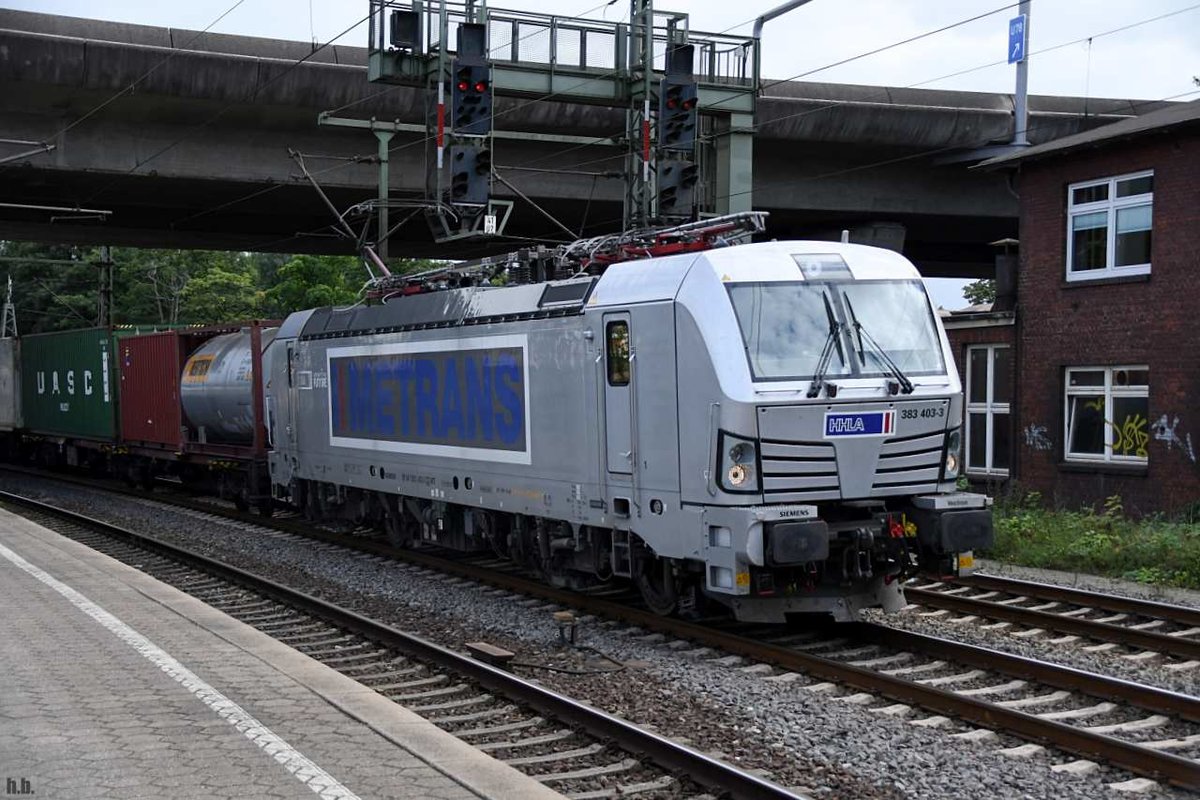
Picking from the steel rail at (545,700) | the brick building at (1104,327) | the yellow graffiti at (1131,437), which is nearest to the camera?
the steel rail at (545,700)

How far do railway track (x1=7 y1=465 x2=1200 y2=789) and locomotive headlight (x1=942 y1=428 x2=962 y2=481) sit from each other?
139 cm

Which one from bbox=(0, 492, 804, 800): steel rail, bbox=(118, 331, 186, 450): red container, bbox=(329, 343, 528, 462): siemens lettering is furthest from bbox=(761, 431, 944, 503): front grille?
bbox=(118, 331, 186, 450): red container

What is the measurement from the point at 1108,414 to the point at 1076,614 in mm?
8478

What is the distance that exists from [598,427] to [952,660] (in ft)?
12.1

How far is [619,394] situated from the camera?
11.6 m

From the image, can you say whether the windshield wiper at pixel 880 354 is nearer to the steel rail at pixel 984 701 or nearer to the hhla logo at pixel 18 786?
the steel rail at pixel 984 701

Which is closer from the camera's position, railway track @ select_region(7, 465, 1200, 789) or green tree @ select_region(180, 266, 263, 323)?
railway track @ select_region(7, 465, 1200, 789)

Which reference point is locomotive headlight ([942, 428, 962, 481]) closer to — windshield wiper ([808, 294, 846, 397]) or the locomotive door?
windshield wiper ([808, 294, 846, 397])

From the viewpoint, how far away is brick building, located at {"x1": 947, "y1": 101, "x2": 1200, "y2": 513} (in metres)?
18.6

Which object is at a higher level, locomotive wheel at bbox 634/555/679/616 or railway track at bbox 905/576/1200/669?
locomotive wheel at bbox 634/555/679/616

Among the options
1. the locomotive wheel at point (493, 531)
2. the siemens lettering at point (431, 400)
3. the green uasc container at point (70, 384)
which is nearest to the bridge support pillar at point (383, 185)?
the siemens lettering at point (431, 400)

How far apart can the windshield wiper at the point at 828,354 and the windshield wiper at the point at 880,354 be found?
0.58ft

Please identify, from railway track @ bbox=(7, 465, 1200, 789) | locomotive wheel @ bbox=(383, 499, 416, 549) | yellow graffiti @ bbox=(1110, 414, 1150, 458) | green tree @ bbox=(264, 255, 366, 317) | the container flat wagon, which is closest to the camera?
railway track @ bbox=(7, 465, 1200, 789)

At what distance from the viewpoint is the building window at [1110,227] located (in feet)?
63.7
